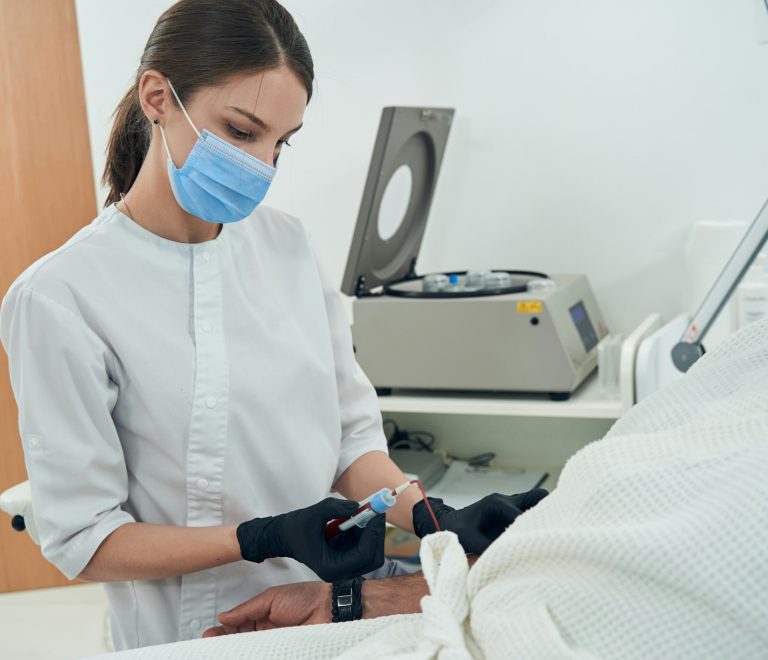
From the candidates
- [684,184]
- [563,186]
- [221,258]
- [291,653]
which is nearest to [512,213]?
[563,186]

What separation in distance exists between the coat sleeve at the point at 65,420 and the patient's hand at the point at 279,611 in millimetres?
189

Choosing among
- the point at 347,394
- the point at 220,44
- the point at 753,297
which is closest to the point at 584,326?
the point at 753,297

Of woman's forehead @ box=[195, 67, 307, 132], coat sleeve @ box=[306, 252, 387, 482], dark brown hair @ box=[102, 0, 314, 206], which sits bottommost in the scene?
coat sleeve @ box=[306, 252, 387, 482]

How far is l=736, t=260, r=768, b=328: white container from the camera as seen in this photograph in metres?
2.01

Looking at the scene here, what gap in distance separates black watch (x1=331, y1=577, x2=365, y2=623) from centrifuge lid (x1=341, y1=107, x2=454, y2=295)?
1.03m

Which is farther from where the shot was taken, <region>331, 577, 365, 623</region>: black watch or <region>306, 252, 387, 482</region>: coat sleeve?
<region>306, 252, 387, 482</region>: coat sleeve

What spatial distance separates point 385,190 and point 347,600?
120 centimetres

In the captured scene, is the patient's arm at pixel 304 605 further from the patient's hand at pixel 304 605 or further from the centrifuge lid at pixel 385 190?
the centrifuge lid at pixel 385 190

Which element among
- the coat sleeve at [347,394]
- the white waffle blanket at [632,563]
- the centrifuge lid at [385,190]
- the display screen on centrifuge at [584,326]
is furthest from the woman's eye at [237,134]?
the display screen on centrifuge at [584,326]

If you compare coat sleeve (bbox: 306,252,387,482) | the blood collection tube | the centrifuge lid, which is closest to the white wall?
the centrifuge lid

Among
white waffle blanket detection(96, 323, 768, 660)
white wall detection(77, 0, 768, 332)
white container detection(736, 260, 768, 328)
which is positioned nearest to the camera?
white waffle blanket detection(96, 323, 768, 660)

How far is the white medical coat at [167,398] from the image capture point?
1135 millimetres

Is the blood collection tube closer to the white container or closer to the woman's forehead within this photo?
the woman's forehead

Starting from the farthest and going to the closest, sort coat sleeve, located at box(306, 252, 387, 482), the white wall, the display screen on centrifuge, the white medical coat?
the white wall → the display screen on centrifuge → coat sleeve, located at box(306, 252, 387, 482) → the white medical coat
